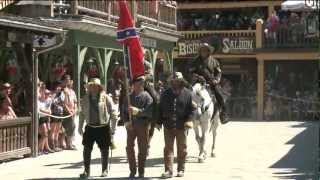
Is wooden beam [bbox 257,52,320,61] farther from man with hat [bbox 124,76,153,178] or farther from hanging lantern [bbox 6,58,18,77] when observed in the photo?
man with hat [bbox 124,76,153,178]

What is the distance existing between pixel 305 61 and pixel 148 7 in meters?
11.9

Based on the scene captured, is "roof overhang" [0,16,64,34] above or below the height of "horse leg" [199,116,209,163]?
above

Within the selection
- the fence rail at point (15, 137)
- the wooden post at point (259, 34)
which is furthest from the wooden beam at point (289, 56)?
the fence rail at point (15, 137)

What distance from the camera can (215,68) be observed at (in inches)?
621

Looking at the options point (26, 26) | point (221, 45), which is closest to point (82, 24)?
point (26, 26)

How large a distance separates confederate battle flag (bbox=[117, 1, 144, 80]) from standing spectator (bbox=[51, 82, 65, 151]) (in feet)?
16.6

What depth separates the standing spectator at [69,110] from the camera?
18109mm

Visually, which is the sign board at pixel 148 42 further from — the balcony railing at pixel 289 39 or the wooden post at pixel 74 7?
the balcony railing at pixel 289 39

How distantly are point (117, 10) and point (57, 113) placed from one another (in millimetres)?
6884

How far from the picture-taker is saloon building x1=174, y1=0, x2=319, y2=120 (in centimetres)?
3394

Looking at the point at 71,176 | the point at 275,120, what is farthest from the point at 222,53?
the point at 71,176

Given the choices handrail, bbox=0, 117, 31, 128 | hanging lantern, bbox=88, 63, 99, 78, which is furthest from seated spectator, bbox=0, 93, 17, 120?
hanging lantern, bbox=88, 63, 99, 78

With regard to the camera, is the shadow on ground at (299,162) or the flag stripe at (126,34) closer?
the flag stripe at (126,34)

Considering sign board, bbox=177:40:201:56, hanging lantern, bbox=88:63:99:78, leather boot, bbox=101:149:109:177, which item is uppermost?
sign board, bbox=177:40:201:56
